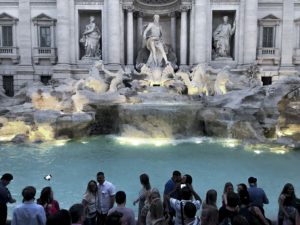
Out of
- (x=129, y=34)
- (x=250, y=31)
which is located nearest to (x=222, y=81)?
(x=250, y=31)

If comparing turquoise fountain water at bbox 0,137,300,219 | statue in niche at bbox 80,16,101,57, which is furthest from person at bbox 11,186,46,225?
statue in niche at bbox 80,16,101,57

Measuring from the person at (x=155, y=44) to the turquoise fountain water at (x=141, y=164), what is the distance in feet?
26.6

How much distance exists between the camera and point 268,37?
21.4m

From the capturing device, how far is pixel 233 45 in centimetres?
2109

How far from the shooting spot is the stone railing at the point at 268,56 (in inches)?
823

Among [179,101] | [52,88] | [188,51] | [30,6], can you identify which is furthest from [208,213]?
[30,6]

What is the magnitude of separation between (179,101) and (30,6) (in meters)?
12.0

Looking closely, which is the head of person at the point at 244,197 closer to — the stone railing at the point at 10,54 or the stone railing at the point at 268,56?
the stone railing at the point at 268,56

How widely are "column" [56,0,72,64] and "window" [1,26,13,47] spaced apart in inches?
141

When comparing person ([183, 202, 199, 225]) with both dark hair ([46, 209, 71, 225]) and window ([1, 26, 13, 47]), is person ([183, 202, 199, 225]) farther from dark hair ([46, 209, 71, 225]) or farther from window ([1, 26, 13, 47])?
window ([1, 26, 13, 47])

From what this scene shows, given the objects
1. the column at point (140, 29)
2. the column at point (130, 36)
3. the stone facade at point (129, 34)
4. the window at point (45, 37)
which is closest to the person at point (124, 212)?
the stone facade at point (129, 34)

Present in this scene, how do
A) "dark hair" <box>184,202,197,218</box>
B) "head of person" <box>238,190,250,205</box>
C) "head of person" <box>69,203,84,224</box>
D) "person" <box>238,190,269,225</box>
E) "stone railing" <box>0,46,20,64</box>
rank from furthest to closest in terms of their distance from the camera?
1. "stone railing" <box>0,46,20,64</box>
2. "head of person" <box>238,190,250,205</box>
3. "person" <box>238,190,269,225</box>
4. "dark hair" <box>184,202,197,218</box>
5. "head of person" <box>69,203,84,224</box>

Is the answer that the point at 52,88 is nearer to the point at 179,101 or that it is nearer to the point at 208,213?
the point at 179,101

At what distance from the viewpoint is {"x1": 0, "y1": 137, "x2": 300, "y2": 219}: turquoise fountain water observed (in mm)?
7770
